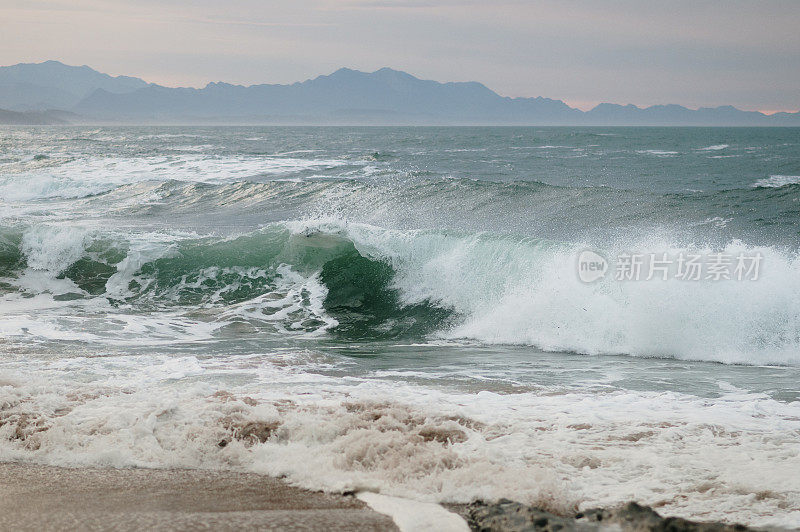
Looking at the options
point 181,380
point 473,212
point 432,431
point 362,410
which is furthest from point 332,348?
point 473,212

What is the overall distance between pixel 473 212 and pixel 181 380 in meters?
11.7

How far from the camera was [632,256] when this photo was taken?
1084 cm

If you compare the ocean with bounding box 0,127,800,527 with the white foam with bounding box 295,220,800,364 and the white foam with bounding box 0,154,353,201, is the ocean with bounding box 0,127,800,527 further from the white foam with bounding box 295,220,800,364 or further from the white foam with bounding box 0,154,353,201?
the white foam with bounding box 0,154,353,201

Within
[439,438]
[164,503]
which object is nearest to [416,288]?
[439,438]

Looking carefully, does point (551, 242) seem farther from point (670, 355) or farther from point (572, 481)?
point (572, 481)

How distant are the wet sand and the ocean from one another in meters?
0.16

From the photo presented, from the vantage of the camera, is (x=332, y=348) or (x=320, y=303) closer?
(x=332, y=348)

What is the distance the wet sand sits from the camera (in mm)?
3338

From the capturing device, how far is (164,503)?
3.61 meters

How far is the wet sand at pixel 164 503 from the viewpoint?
11.0 feet

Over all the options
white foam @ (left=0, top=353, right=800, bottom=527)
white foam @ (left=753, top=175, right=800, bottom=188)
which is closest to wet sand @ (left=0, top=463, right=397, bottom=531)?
white foam @ (left=0, top=353, right=800, bottom=527)

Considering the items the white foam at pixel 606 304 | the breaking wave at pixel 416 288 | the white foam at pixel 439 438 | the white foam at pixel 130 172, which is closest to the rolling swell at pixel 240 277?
the breaking wave at pixel 416 288

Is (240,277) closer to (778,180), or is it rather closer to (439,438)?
(439,438)

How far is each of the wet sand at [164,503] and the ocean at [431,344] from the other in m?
0.16
